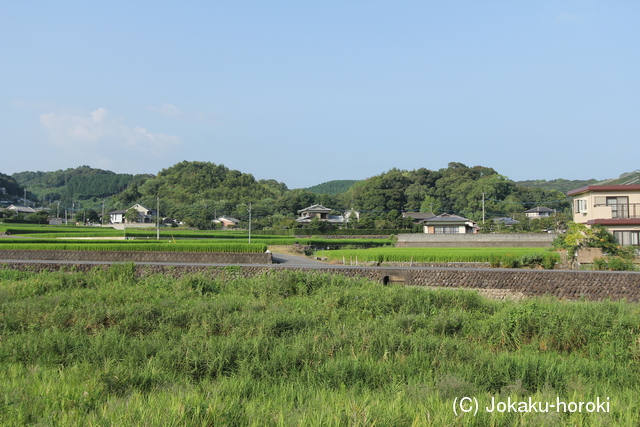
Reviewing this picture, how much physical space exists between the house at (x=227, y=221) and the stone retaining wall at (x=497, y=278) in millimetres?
51778

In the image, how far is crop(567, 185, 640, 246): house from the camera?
23.8 m

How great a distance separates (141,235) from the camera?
3947 cm

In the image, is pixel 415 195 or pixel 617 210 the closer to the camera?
pixel 617 210

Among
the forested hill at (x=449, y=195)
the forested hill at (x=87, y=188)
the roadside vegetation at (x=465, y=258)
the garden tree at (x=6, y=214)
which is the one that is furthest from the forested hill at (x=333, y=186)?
the roadside vegetation at (x=465, y=258)

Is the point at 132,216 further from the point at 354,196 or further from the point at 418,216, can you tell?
the point at 418,216

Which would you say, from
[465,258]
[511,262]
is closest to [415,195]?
[465,258]

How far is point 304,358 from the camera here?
8.41 m

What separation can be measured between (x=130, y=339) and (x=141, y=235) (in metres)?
32.0

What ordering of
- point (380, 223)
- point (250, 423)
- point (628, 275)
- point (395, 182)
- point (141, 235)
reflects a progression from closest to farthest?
1. point (250, 423)
2. point (628, 275)
3. point (141, 235)
4. point (380, 223)
5. point (395, 182)

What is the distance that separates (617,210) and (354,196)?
60.3 m

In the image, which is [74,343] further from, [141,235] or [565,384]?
[141,235]

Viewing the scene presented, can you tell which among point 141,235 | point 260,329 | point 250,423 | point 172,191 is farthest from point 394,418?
point 172,191

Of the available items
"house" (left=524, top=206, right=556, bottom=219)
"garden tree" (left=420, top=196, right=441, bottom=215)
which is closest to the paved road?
"garden tree" (left=420, top=196, right=441, bottom=215)

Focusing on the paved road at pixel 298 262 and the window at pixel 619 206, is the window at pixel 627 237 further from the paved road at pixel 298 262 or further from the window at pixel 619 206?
the paved road at pixel 298 262
